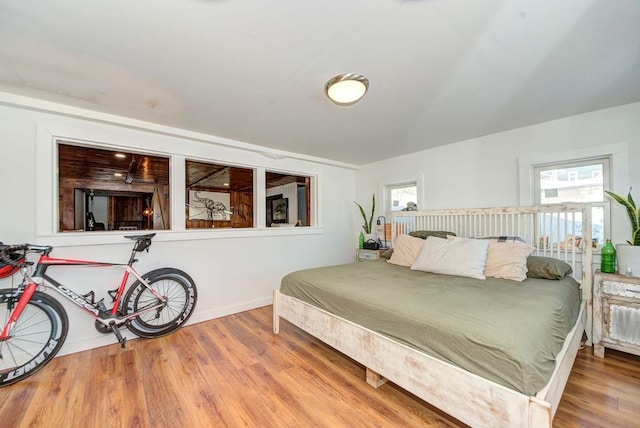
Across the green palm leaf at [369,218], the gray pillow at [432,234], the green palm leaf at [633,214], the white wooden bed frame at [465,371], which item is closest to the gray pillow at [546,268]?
the white wooden bed frame at [465,371]

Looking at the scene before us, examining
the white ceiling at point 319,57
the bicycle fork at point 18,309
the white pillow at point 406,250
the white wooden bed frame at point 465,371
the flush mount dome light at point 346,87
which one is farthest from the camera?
the white pillow at point 406,250

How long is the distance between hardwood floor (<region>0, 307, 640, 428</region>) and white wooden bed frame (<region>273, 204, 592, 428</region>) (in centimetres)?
22

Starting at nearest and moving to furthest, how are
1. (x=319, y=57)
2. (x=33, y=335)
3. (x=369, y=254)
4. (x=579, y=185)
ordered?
(x=319, y=57)
(x=33, y=335)
(x=579, y=185)
(x=369, y=254)

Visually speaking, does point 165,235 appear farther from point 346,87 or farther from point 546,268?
point 546,268

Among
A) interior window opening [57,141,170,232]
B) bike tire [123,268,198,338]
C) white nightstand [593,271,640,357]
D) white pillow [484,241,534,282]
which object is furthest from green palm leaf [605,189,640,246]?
interior window opening [57,141,170,232]

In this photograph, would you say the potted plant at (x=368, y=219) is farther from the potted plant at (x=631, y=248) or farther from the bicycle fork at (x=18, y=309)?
the bicycle fork at (x=18, y=309)

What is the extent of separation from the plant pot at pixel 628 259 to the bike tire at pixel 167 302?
4176 millimetres

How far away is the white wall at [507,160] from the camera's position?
96.2 inches

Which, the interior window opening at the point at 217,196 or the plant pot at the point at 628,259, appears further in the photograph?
the interior window opening at the point at 217,196

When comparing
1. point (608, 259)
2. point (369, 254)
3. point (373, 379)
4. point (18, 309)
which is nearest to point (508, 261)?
point (608, 259)

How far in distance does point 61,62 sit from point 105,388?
235cm

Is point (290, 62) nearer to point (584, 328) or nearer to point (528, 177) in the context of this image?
point (528, 177)

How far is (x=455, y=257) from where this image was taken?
2580 millimetres

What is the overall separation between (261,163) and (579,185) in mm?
→ 3833
